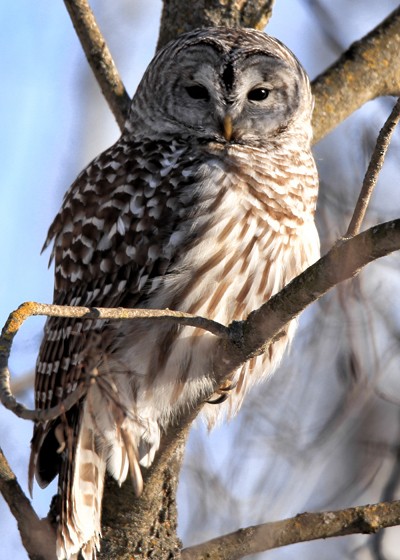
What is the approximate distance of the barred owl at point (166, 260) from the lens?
150 inches

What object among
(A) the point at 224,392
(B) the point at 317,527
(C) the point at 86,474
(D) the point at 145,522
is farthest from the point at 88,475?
(B) the point at 317,527

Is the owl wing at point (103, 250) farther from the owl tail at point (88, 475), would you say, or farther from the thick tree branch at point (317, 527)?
the thick tree branch at point (317, 527)

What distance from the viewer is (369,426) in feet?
10.1

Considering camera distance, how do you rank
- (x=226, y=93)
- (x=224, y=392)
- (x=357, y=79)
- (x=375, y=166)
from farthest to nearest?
1. (x=357, y=79)
2. (x=226, y=93)
3. (x=224, y=392)
4. (x=375, y=166)

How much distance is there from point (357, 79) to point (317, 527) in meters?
2.19

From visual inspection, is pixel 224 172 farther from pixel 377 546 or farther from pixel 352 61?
pixel 377 546

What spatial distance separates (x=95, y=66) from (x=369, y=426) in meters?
2.25

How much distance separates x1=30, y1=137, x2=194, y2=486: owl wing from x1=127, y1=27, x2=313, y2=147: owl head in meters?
0.24

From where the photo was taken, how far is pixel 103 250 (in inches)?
157

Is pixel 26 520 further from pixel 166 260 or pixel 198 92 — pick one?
pixel 198 92

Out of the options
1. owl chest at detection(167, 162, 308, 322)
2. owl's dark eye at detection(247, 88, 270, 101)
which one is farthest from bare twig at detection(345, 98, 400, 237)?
Answer: owl's dark eye at detection(247, 88, 270, 101)

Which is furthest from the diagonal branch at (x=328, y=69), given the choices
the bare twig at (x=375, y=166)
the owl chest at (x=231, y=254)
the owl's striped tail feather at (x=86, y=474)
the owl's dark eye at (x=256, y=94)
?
the bare twig at (x=375, y=166)

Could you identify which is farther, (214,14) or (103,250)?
(214,14)

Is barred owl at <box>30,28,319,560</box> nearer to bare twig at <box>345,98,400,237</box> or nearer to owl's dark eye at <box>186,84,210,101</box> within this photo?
owl's dark eye at <box>186,84,210,101</box>
